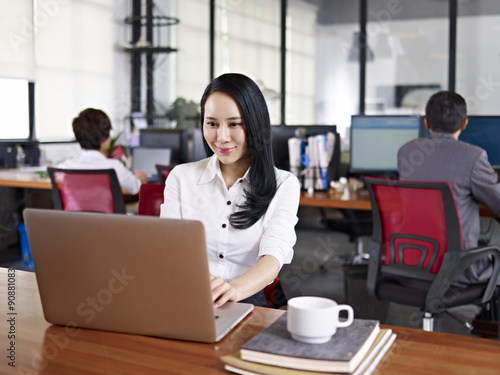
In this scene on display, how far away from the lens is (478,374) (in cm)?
93

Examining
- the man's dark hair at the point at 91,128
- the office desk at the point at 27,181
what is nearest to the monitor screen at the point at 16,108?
the office desk at the point at 27,181

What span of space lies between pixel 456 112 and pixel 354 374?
2.25 m

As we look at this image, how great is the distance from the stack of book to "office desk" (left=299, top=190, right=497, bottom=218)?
2373mm

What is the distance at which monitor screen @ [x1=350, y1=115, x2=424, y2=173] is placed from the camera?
147 inches

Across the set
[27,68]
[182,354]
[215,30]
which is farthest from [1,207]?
[182,354]

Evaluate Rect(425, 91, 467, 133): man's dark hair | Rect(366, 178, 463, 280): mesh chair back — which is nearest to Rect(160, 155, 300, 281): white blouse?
Rect(366, 178, 463, 280): mesh chair back

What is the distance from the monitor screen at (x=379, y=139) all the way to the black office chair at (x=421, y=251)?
1.23 metres

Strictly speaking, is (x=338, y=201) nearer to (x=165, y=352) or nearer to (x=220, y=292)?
(x=220, y=292)

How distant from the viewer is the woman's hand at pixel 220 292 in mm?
1236

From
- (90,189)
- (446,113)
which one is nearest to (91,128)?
(90,189)

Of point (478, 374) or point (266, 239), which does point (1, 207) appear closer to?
point (266, 239)

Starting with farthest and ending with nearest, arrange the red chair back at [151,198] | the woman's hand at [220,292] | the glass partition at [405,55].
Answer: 1. the glass partition at [405,55]
2. the red chair back at [151,198]
3. the woman's hand at [220,292]

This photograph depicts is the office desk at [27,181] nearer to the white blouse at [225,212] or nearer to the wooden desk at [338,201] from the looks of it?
the wooden desk at [338,201]

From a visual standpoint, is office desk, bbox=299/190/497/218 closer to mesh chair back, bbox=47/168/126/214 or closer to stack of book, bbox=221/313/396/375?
mesh chair back, bbox=47/168/126/214
